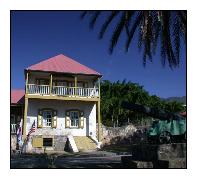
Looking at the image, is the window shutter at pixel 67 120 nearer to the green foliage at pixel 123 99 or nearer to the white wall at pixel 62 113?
the white wall at pixel 62 113

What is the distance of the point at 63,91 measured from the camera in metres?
26.8

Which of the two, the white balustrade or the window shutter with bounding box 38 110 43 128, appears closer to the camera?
the white balustrade

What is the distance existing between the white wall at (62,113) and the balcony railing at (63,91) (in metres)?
0.87

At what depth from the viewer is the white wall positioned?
26.7 metres

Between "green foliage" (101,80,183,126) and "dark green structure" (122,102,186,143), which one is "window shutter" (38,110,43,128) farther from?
"dark green structure" (122,102,186,143)

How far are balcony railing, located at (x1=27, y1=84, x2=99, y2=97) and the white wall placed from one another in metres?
0.87

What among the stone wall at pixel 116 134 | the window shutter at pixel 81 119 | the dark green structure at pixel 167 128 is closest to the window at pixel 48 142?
the window shutter at pixel 81 119

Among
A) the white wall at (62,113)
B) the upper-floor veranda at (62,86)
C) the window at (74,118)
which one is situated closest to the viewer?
the upper-floor veranda at (62,86)

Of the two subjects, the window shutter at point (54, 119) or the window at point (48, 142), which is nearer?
the window at point (48, 142)

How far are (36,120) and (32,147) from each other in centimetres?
255

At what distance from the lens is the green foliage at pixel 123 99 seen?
121 ft

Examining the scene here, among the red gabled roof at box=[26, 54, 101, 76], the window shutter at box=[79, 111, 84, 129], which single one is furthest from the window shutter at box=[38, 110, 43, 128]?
the red gabled roof at box=[26, 54, 101, 76]

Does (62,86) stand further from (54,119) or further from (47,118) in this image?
(47,118)

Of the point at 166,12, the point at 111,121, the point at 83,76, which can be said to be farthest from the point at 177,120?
the point at 111,121
